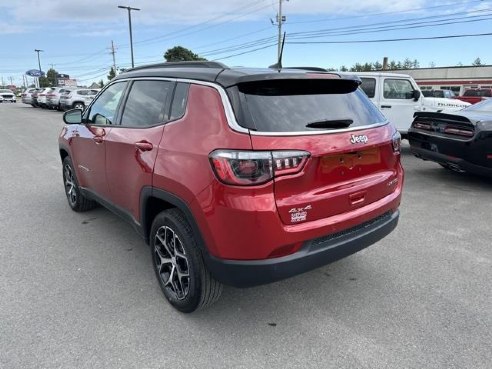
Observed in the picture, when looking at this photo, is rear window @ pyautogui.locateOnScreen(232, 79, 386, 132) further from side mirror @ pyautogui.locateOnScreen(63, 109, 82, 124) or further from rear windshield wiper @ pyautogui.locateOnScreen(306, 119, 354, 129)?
side mirror @ pyautogui.locateOnScreen(63, 109, 82, 124)

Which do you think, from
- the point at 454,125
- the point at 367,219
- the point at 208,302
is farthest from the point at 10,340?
the point at 454,125

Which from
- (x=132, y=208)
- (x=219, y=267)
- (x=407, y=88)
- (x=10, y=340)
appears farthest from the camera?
(x=407, y=88)

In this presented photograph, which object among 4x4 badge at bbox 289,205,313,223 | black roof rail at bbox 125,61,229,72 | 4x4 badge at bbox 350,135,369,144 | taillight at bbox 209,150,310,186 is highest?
black roof rail at bbox 125,61,229,72

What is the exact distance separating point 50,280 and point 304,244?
233 centimetres

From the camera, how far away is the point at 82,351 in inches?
102

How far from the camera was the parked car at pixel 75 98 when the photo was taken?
79.1ft

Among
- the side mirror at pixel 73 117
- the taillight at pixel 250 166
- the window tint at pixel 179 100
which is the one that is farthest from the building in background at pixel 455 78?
the taillight at pixel 250 166

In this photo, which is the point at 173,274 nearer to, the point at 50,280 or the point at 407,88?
the point at 50,280

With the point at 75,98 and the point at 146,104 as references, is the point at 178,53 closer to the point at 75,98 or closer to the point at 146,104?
the point at 75,98

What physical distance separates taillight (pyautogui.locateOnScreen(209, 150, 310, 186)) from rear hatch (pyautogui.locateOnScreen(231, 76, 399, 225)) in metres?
0.01

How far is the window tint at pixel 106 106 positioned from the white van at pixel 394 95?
713 centimetres

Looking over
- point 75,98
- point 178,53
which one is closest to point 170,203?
point 75,98

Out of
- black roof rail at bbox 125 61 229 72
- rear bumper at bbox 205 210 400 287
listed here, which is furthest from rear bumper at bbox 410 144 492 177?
black roof rail at bbox 125 61 229 72

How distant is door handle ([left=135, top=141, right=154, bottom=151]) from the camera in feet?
9.93
